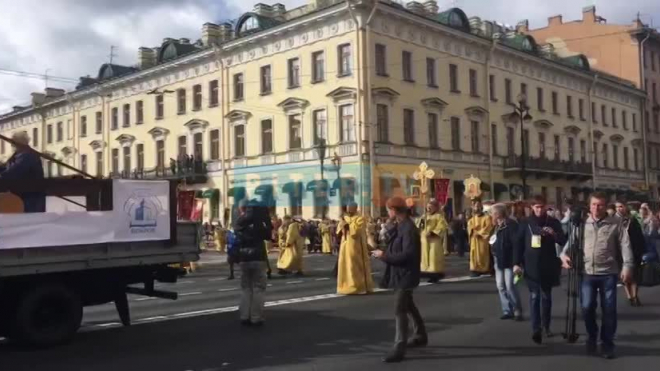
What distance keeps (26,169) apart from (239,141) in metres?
33.4

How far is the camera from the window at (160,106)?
47.4 m

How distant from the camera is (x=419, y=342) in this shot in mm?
8633

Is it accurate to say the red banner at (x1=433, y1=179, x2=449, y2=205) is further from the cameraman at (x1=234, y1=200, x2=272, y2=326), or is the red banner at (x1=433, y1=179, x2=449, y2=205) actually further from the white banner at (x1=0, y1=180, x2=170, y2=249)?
the white banner at (x1=0, y1=180, x2=170, y2=249)

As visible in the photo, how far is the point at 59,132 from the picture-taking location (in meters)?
57.6

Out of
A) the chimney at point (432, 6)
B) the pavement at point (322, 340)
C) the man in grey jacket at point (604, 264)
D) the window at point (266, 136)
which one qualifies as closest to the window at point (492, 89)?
the chimney at point (432, 6)

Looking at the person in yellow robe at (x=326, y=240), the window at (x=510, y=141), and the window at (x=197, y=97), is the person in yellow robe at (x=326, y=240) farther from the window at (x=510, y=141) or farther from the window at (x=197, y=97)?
the window at (x=510, y=141)

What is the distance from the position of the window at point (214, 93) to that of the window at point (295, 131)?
19.7 ft

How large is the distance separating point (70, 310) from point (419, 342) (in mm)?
4166

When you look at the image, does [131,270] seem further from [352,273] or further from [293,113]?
[293,113]

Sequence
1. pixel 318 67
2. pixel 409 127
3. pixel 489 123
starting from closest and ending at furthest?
pixel 318 67
pixel 409 127
pixel 489 123

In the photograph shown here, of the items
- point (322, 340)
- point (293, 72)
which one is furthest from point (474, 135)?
point (322, 340)

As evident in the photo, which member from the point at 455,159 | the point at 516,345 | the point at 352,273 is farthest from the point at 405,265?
the point at 455,159

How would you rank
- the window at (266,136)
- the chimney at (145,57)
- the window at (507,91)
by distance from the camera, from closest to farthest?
the window at (266,136)
the window at (507,91)
the chimney at (145,57)

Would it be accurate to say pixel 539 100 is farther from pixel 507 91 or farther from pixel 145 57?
pixel 145 57
